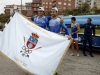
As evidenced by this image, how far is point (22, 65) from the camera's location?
5.29 m

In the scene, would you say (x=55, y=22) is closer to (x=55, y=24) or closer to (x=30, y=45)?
(x=55, y=24)

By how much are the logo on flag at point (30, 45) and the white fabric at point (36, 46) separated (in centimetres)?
3

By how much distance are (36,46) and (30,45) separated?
7.1 inches

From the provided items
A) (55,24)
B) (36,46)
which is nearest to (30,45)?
(36,46)

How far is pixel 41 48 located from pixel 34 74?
710mm

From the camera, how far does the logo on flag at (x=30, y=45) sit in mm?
5352

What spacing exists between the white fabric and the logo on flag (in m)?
0.03

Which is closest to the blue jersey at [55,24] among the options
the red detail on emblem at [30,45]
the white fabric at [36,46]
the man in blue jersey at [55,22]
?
the man in blue jersey at [55,22]

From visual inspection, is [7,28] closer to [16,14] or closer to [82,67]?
[16,14]

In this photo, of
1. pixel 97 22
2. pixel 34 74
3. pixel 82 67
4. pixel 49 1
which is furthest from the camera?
pixel 49 1

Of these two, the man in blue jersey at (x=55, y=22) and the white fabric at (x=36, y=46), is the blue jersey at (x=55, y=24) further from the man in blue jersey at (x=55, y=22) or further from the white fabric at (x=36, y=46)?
the white fabric at (x=36, y=46)

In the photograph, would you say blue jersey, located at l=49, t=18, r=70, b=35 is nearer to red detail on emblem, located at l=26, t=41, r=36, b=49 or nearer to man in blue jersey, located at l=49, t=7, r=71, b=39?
man in blue jersey, located at l=49, t=7, r=71, b=39

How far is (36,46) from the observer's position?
5.33 m

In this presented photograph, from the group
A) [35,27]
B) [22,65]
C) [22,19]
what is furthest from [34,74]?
[22,19]
